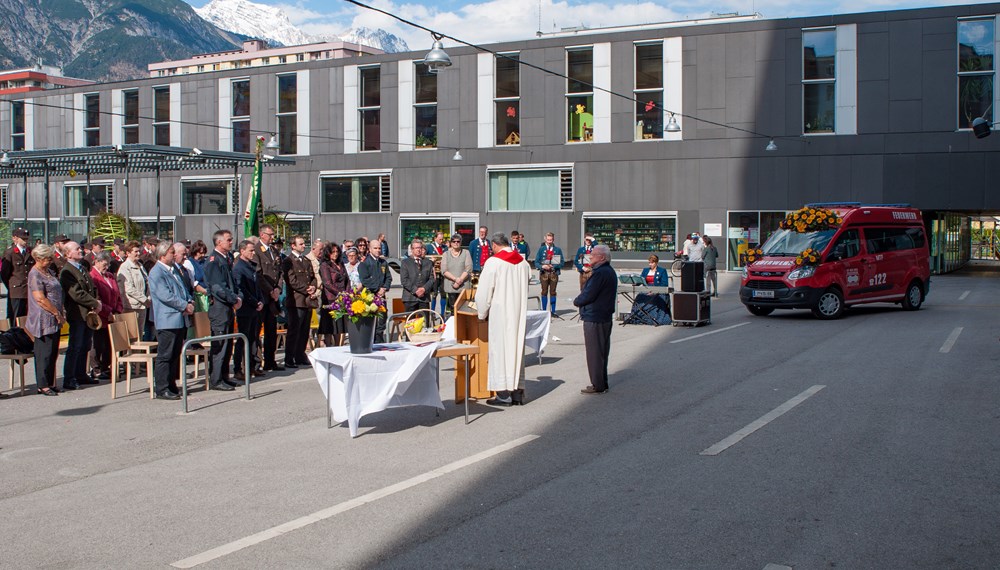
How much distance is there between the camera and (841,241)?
827 inches

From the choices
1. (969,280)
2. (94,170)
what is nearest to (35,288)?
(94,170)

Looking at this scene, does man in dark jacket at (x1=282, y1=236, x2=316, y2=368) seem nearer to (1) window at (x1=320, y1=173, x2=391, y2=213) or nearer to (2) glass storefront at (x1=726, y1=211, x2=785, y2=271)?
(2) glass storefront at (x1=726, y1=211, x2=785, y2=271)

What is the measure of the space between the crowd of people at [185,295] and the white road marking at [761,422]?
2642 mm

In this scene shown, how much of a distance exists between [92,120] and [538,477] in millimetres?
53725

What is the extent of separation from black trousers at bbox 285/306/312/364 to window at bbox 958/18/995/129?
104 feet

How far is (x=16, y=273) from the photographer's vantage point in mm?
15234

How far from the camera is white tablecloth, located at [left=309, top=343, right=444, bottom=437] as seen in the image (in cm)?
885

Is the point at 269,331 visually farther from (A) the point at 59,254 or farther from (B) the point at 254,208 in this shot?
(B) the point at 254,208

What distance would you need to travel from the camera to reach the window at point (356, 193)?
4728cm

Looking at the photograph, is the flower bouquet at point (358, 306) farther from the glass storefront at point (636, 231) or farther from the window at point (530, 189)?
the window at point (530, 189)

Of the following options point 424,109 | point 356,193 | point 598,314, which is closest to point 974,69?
point 424,109

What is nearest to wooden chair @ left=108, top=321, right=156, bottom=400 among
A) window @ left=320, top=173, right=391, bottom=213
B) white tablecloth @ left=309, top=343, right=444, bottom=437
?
white tablecloth @ left=309, top=343, right=444, bottom=437

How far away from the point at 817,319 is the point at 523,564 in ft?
55.2

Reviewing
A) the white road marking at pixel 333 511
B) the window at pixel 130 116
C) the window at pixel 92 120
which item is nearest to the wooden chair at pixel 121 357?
the white road marking at pixel 333 511
